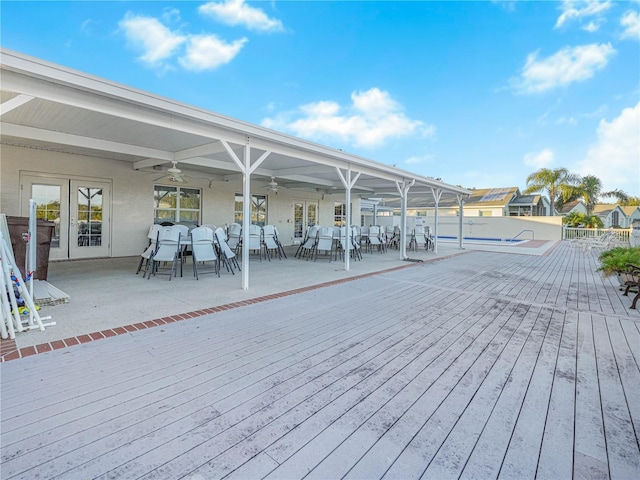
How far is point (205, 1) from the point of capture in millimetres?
9391

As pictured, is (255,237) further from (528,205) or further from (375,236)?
(528,205)

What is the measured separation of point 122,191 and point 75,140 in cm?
284

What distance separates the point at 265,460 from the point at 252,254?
864 centimetres

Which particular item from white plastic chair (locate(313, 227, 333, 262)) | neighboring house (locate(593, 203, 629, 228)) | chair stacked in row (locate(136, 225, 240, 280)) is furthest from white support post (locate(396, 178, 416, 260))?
neighboring house (locate(593, 203, 629, 228))

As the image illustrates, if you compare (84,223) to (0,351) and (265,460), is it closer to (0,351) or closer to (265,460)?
(0,351)

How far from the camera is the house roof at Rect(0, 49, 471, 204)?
301 centimetres

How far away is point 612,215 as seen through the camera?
30.6 metres

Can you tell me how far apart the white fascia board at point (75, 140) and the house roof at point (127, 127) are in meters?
0.01

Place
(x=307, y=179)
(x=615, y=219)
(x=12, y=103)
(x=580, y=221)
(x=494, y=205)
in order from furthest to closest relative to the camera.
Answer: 1. (x=615, y=219)
2. (x=494, y=205)
3. (x=580, y=221)
4. (x=307, y=179)
5. (x=12, y=103)

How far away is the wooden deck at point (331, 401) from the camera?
150 cm

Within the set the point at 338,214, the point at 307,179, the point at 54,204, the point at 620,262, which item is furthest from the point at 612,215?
the point at 54,204

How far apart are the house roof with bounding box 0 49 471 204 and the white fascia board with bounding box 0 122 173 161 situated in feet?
0.04

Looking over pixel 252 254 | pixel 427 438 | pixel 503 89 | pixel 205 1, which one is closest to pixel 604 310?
pixel 427 438

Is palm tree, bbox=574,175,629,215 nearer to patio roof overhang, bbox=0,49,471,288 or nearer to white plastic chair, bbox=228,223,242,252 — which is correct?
patio roof overhang, bbox=0,49,471,288
